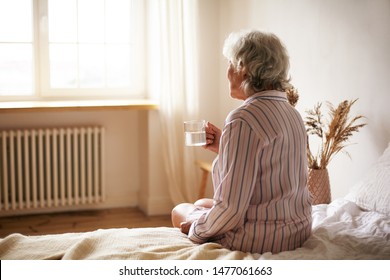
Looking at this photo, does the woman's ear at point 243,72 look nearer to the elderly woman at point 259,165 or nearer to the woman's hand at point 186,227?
the elderly woman at point 259,165

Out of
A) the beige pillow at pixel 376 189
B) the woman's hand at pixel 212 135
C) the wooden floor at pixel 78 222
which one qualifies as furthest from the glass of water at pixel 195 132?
the wooden floor at pixel 78 222

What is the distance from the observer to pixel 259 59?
71.4 inches

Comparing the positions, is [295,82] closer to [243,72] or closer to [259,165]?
[243,72]

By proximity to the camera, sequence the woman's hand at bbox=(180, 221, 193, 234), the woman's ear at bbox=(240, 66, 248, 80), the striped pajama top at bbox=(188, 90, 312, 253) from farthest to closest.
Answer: the woman's hand at bbox=(180, 221, 193, 234)
the woman's ear at bbox=(240, 66, 248, 80)
the striped pajama top at bbox=(188, 90, 312, 253)

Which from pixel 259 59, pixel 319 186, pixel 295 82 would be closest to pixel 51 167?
pixel 295 82

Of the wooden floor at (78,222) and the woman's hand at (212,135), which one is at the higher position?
the woman's hand at (212,135)

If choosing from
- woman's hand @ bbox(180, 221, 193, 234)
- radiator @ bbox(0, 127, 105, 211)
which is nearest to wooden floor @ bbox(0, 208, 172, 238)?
radiator @ bbox(0, 127, 105, 211)

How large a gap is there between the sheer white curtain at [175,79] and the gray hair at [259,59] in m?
1.80

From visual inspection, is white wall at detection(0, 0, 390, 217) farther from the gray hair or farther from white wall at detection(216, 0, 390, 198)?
the gray hair

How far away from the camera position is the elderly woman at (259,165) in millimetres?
1732

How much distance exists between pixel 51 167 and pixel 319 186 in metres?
1.92

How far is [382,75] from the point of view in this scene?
7.91 feet

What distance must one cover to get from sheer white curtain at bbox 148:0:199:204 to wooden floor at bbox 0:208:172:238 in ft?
0.88

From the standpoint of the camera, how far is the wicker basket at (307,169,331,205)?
2.53 meters
